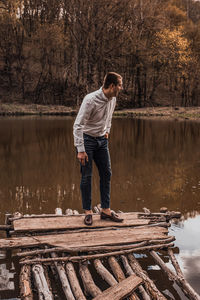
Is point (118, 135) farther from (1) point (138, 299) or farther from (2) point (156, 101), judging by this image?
(2) point (156, 101)

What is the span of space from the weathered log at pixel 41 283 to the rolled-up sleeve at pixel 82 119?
1709mm

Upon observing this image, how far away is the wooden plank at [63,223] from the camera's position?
16.4 feet

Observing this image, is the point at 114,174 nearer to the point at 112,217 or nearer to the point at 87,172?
the point at 112,217

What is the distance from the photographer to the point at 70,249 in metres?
4.42

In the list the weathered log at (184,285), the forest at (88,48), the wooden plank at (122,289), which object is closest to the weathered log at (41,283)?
the wooden plank at (122,289)

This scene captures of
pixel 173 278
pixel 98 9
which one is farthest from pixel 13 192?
pixel 98 9

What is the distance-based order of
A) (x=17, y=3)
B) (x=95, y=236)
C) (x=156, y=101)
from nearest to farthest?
(x=95, y=236) → (x=17, y=3) → (x=156, y=101)

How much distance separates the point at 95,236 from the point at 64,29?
4380cm

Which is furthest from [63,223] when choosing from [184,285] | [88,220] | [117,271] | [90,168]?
[184,285]

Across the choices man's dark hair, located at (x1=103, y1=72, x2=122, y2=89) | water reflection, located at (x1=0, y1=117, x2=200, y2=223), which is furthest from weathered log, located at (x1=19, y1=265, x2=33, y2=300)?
water reflection, located at (x1=0, y1=117, x2=200, y2=223)

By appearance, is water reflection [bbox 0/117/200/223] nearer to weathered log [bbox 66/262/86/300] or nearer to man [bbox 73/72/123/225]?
man [bbox 73/72/123/225]

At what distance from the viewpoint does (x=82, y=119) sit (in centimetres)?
493

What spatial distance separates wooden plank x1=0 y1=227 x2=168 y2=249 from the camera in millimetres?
4527

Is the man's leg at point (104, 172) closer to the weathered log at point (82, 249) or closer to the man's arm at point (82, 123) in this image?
the man's arm at point (82, 123)
